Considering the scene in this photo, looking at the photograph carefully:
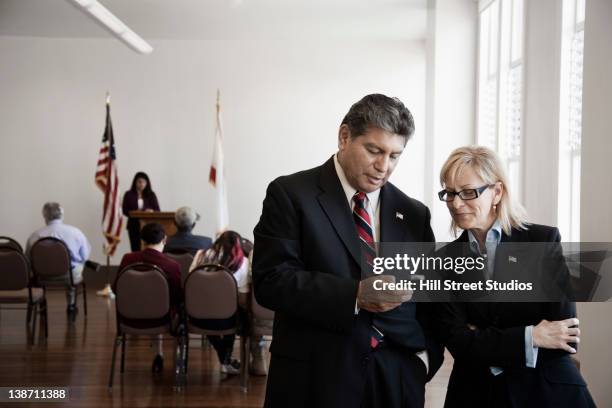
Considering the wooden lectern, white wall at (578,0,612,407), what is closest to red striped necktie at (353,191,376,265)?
white wall at (578,0,612,407)

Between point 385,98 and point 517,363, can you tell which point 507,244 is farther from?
point 385,98

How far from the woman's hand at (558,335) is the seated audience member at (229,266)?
3.77 metres

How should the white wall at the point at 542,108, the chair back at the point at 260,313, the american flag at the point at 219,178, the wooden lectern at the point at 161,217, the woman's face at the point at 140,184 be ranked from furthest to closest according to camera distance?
the woman's face at the point at 140,184
the american flag at the point at 219,178
the wooden lectern at the point at 161,217
the white wall at the point at 542,108
the chair back at the point at 260,313

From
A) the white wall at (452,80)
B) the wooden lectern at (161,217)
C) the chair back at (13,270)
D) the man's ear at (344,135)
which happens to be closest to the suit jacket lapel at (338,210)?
the man's ear at (344,135)

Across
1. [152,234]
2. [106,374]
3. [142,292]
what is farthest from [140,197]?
[142,292]

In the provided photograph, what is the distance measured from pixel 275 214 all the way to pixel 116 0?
317 inches

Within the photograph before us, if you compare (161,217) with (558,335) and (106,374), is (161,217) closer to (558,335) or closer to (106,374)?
(106,374)

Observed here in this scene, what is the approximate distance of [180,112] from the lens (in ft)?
38.5

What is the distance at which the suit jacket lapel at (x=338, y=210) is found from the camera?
1900mm

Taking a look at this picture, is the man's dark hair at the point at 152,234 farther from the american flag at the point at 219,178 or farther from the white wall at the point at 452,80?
the american flag at the point at 219,178

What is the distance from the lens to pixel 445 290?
1.89 meters

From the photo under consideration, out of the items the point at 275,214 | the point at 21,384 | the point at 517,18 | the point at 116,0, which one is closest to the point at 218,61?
the point at 116,0

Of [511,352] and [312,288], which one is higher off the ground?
[312,288]

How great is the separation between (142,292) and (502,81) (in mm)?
4441
